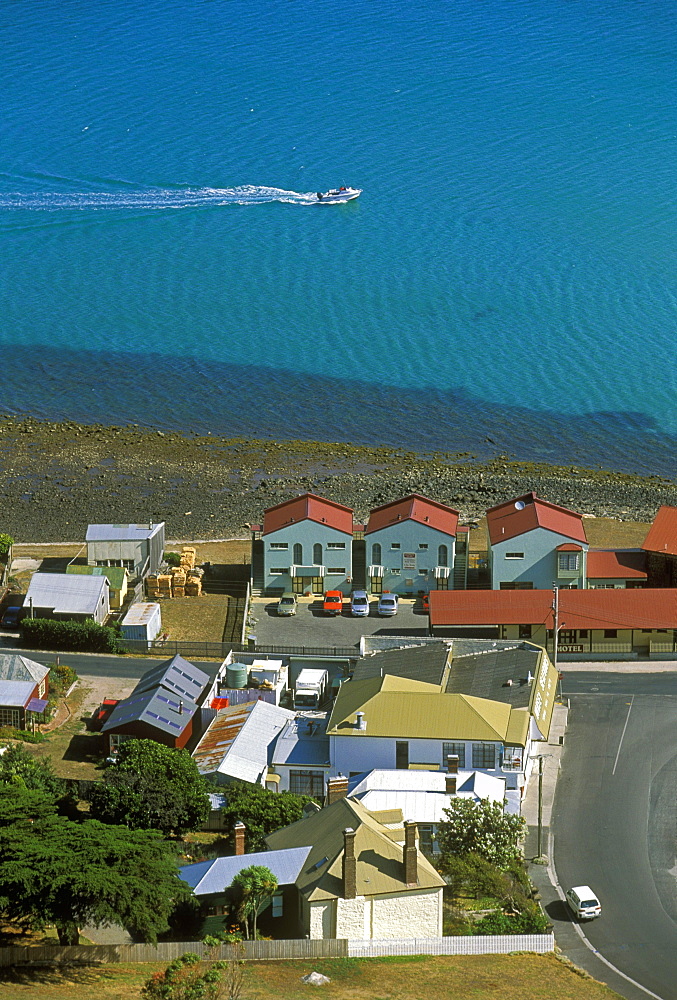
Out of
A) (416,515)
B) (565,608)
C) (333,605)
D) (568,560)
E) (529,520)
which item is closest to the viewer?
(565,608)

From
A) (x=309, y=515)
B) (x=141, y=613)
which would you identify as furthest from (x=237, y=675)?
(x=309, y=515)

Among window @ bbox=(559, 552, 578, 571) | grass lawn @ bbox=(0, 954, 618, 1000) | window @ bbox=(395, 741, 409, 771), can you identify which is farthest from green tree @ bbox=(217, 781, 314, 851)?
window @ bbox=(559, 552, 578, 571)

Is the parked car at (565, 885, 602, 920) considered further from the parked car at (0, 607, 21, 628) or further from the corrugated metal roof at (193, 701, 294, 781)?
the parked car at (0, 607, 21, 628)

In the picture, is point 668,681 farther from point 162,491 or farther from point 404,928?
point 162,491

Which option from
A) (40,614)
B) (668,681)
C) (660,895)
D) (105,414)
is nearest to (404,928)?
(660,895)

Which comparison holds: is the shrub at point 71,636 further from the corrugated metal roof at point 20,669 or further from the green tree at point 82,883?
the green tree at point 82,883

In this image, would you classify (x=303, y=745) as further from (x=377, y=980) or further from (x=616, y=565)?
(x=616, y=565)
